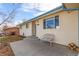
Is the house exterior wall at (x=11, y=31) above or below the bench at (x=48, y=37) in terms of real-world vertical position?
above

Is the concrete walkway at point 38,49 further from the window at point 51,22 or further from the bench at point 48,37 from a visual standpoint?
the window at point 51,22

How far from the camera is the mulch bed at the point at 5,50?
5582 mm

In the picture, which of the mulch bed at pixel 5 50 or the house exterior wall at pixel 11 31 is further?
the house exterior wall at pixel 11 31

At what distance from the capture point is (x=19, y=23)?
18.8ft

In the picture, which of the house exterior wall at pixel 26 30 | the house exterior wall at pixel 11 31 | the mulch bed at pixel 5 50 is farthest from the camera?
the house exterior wall at pixel 26 30

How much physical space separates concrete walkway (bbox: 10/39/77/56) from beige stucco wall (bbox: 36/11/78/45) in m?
0.26

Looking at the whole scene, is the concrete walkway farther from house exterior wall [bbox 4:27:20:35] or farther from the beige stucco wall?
house exterior wall [bbox 4:27:20:35]

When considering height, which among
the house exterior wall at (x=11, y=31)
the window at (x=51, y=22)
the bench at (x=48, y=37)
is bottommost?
the bench at (x=48, y=37)

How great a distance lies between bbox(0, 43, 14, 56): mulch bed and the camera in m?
5.58

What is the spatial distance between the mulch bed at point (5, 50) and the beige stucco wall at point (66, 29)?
1.14 metres

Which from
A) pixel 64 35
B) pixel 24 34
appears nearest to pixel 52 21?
pixel 64 35

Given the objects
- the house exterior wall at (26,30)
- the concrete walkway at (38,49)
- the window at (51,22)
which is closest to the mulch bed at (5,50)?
the concrete walkway at (38,49)

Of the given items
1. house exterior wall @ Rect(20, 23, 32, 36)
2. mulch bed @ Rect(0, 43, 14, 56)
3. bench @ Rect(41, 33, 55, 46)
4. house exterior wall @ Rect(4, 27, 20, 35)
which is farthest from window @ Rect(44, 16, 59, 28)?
mulch bed @ Rect(0, 43, 14, 56)

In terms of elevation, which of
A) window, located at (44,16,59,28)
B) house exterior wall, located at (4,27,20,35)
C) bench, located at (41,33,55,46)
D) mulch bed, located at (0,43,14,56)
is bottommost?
mulch bed, located at (0,43,14,56)
